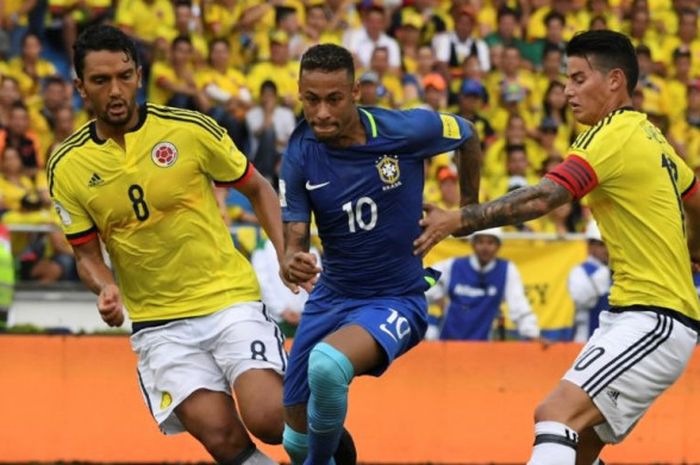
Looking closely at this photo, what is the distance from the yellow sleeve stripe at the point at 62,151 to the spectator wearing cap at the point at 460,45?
10.5m

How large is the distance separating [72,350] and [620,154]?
6.78 m

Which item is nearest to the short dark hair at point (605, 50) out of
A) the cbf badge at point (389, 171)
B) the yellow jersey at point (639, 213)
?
the yellow jersey at point (639, 213)

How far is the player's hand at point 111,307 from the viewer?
8820mm

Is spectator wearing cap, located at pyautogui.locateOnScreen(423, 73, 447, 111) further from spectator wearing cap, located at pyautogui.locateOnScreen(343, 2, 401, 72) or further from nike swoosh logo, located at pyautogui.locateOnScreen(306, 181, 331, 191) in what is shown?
nike swoosh logo, located at pyautogui.locateOnScreen(306, 181, 331, 191)

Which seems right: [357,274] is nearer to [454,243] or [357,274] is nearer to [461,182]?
[461,182]

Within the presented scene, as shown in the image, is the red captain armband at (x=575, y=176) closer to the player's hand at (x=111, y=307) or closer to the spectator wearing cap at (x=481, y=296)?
the player's hand at (x=111, y=307)

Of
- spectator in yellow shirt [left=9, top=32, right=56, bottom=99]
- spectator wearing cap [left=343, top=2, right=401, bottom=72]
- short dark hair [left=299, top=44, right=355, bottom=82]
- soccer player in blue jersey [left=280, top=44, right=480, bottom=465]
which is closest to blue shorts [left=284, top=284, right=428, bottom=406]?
soccer player in blue jersey [left=280, top=44, right=480, bottom=465]

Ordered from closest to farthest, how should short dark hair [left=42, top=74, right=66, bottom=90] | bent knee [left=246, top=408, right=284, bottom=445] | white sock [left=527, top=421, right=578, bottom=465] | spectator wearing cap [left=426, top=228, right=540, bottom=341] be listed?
white sock [left=527, top=421, right=578, bottom=465]
bent knee [left=246, top=408, right=284, bottom=445]
spectator wearing cap [left=426, top=228, right=540, bottom=341]
short dark hair [left=42, top=74, right=66, bottom=90]

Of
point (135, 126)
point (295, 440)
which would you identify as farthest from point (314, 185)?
point (295, 440)

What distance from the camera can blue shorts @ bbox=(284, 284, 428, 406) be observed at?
29.9ft

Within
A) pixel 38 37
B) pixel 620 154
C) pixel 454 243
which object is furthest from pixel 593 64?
pixel 38 37

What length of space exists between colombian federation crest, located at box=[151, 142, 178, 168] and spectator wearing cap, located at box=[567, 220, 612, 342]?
6.80 metres

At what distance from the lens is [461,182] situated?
376 inches

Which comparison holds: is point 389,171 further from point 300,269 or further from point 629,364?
point 629,364
